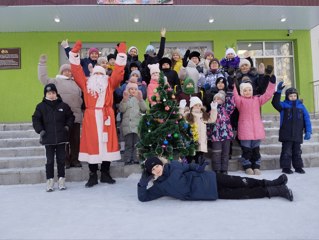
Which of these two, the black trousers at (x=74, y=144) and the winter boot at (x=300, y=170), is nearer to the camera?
the black trousers at (x=74, y=144)

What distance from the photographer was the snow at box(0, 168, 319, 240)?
124 inches

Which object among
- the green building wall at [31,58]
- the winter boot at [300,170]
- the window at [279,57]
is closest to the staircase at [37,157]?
the winter boot at [300,170]

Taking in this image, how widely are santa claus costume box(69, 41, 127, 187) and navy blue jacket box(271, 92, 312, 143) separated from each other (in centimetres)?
302

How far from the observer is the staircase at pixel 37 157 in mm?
5641

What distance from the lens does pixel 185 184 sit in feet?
13.6

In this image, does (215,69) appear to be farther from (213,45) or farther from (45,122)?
(213,45)

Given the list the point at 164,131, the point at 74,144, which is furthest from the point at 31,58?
the point at 164,131

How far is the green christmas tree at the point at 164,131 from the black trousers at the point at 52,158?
124 cm

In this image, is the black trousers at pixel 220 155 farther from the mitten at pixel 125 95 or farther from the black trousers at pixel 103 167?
the black trousers at pixel 103 167

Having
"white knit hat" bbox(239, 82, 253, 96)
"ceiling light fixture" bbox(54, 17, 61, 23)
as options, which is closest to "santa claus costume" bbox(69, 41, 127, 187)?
"white knit hat" bbox(239, 82, 253, 96)

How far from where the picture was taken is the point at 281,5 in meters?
8.98

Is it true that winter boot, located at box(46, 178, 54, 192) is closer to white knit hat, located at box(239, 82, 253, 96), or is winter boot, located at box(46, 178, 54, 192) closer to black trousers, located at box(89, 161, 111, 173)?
black trousers, located at box(89, 161, 111, 173)

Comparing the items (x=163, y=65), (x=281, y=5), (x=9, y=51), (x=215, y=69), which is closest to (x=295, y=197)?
(x=215, y=69)

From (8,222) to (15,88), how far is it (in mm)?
8211
